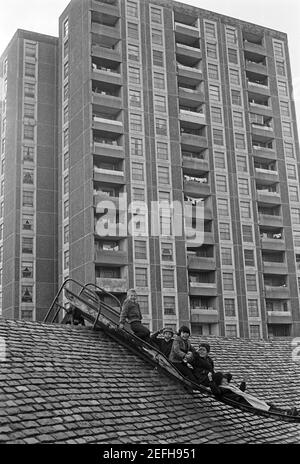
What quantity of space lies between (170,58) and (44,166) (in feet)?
61.0

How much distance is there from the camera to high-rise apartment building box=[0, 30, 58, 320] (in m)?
60.7

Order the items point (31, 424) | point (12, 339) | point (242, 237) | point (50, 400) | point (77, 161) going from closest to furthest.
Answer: point (31, 424)
point (50, 400)
point (12, 339)
point (77, 161)
point (242, 237)

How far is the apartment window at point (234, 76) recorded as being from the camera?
67875 mm

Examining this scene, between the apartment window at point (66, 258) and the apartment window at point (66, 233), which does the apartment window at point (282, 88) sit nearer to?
the apartment window at point (66, 233)

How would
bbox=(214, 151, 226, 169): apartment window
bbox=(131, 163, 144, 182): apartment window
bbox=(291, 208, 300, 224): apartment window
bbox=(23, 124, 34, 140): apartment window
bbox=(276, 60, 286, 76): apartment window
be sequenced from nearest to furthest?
bbox=(131, 163, 144, 182): apartment window < bbox=(214, 151, 226, 169): apartment window < bbox=(23, 124, 34, 140): apartment window < bbox=(291, 208, 300, 224): apartment window < bbox=(276, 60, 286, 76): apartment window

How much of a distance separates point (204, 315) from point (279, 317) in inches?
384

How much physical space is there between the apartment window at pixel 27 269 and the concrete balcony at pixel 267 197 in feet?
86.3

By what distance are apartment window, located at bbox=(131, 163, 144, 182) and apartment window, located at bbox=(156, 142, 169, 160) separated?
2.61m

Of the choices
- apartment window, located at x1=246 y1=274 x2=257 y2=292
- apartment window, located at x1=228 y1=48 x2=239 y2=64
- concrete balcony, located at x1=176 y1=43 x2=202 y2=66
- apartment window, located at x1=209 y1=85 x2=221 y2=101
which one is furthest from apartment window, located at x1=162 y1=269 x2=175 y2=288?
apartment window, located at x1=228 y1=48 x2=239 y2=64

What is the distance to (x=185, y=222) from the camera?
59469mm

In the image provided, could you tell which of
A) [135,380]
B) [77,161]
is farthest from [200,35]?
[135,380]

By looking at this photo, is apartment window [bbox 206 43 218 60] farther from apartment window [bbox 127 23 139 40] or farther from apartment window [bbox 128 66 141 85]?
apartment window [bbox 128 66 141 85]

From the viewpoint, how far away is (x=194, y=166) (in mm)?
62094
